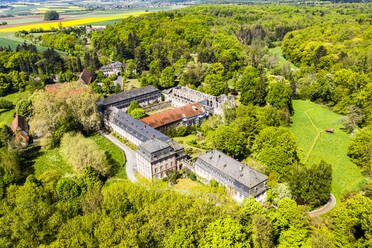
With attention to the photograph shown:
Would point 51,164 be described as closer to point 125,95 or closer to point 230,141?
point 125,95

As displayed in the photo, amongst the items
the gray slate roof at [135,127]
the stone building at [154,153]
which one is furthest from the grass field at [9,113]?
the stone building at [154,153]

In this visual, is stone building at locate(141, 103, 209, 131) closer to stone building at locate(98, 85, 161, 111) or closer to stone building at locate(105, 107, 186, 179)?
stone building at locate(105, 107, 186, 179)

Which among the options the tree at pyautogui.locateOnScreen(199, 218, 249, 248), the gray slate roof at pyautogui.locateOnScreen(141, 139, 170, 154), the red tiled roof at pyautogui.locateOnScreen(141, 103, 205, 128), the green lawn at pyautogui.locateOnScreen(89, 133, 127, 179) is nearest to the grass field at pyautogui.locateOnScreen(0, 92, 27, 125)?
the green lawn at pyautogui.locateOnScreen(89, 133, 127, 179)

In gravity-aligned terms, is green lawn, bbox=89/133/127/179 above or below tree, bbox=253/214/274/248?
below

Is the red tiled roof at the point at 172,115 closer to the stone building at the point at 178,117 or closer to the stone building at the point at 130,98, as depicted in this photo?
the stone building at the point at 178,117

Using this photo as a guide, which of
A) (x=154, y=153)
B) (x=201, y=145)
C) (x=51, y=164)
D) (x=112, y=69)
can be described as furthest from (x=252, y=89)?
(x=112, y=69)
